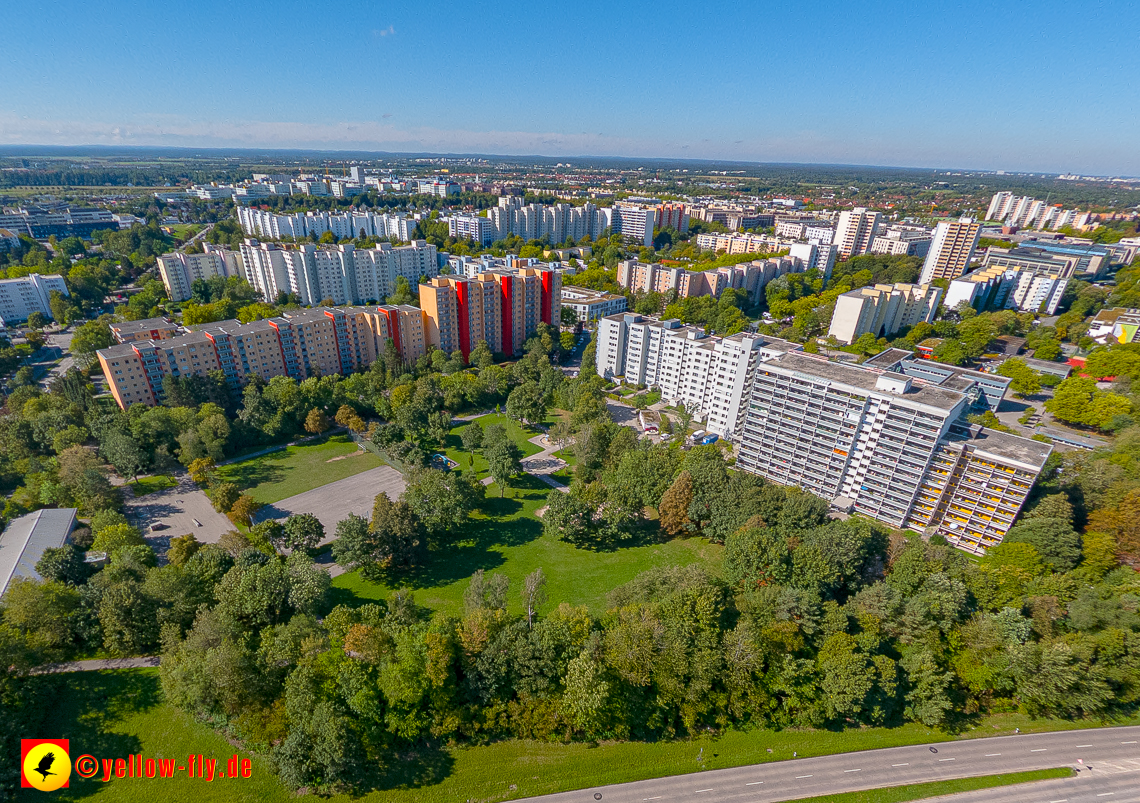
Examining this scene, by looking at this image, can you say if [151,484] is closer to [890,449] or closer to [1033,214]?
[890,449]

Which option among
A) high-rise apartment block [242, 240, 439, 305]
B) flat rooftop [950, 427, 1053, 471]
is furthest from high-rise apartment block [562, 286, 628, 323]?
flat rooftop [950, 427, 1053, 471]

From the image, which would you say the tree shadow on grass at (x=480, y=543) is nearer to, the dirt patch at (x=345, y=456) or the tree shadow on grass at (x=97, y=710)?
the tree shadow on grass at (x=97, y=710)

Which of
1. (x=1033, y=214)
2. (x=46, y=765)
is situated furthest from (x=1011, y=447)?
(x=1033, y=214)

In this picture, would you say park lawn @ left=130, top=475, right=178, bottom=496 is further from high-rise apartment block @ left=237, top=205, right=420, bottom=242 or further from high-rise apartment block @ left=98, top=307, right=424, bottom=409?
high-rise apartment block @ left=237, top=205, right=420, bottom=242

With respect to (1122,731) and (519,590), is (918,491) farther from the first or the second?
(519,590)

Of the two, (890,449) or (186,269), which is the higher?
(890,449)

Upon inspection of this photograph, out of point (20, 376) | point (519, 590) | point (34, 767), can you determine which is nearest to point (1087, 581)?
point (519, 590)
